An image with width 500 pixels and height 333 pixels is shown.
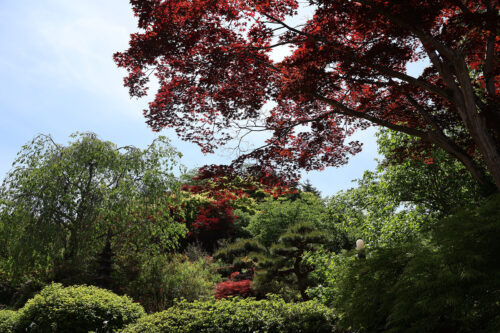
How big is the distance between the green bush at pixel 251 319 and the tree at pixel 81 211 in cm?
579

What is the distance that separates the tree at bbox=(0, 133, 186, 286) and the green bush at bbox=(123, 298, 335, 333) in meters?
5.79

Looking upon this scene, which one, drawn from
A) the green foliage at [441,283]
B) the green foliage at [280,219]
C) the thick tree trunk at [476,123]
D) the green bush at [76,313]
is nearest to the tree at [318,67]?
the thick tree trunk at [476,123]

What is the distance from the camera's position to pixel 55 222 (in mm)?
9859

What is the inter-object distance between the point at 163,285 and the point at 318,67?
7.90m

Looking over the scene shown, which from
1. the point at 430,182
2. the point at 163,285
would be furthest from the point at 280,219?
the point at 430,182

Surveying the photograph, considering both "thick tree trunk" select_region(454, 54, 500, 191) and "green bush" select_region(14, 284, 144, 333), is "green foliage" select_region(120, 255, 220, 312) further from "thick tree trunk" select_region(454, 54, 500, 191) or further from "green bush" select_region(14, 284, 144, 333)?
"thick tree trunk" select_region(454, 54, 500, 191)

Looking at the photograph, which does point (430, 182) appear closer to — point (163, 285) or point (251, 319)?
point (251, 319)

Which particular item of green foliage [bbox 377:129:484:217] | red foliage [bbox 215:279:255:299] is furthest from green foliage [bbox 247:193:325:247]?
green foliage [bbox 377:129:484:217]

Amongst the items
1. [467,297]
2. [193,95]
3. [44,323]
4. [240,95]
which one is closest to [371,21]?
[240,95]

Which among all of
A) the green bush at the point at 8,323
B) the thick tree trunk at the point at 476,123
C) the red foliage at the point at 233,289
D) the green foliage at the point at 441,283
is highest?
the thick tree trunk at the point at 476,123

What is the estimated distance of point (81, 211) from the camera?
1019 cm

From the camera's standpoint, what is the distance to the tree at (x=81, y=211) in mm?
9648

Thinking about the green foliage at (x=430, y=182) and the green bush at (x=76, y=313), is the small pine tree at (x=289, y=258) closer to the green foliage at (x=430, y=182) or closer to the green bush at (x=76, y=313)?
the green foliage at (x=430, y=182)

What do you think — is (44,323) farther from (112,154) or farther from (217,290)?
(112,154)
